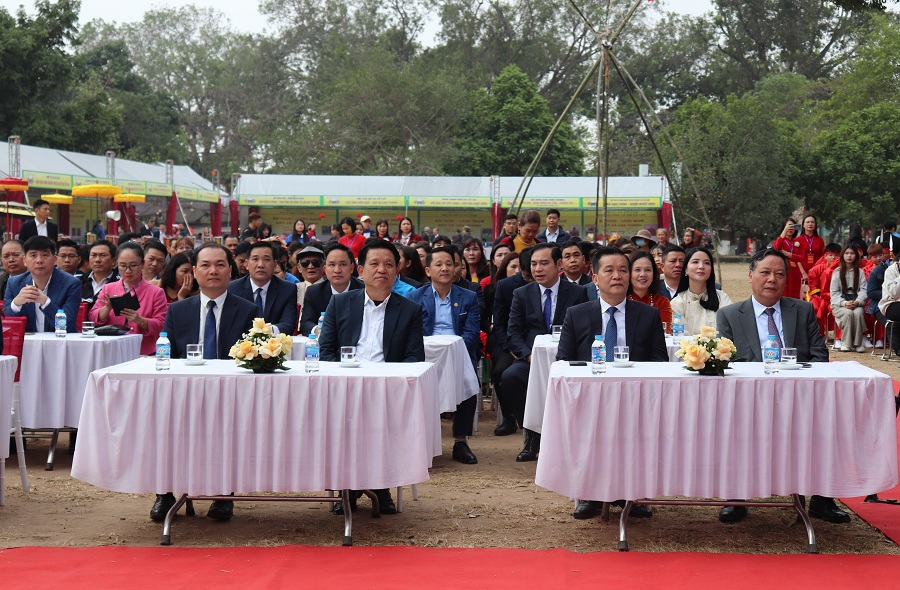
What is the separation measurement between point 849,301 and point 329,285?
9.82 m

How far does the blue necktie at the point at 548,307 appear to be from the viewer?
853 cm

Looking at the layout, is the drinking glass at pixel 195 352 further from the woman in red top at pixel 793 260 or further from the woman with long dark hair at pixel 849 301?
the woman in red top at pixel 793 260

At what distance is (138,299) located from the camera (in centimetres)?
830

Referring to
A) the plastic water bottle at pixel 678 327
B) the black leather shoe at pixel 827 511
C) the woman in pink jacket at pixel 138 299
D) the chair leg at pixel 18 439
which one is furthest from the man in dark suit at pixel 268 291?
the black leather shoe at pixel 827 511

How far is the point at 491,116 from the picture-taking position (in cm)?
4866

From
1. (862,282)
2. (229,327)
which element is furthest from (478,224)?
(229,327)

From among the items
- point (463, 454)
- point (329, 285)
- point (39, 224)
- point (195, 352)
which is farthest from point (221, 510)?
point (39, 224)

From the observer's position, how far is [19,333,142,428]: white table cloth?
7633 mm

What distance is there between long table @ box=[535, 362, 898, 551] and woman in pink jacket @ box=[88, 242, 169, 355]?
394 centimetres

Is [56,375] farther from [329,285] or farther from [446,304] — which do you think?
[446,304]

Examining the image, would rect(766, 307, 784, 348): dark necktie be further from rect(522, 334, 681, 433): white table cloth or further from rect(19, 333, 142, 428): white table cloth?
rect(19, 333, 142, 428): white table cloth

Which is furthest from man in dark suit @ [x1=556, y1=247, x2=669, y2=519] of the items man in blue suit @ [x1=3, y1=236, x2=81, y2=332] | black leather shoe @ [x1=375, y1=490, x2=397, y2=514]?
man in blue suit @ [x1=3, y1=236, x2=81, y2=332]

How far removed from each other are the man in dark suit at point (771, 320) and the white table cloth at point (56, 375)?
13.9 ft

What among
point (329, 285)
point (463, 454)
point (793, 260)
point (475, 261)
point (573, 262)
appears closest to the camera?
point (463, 454)
